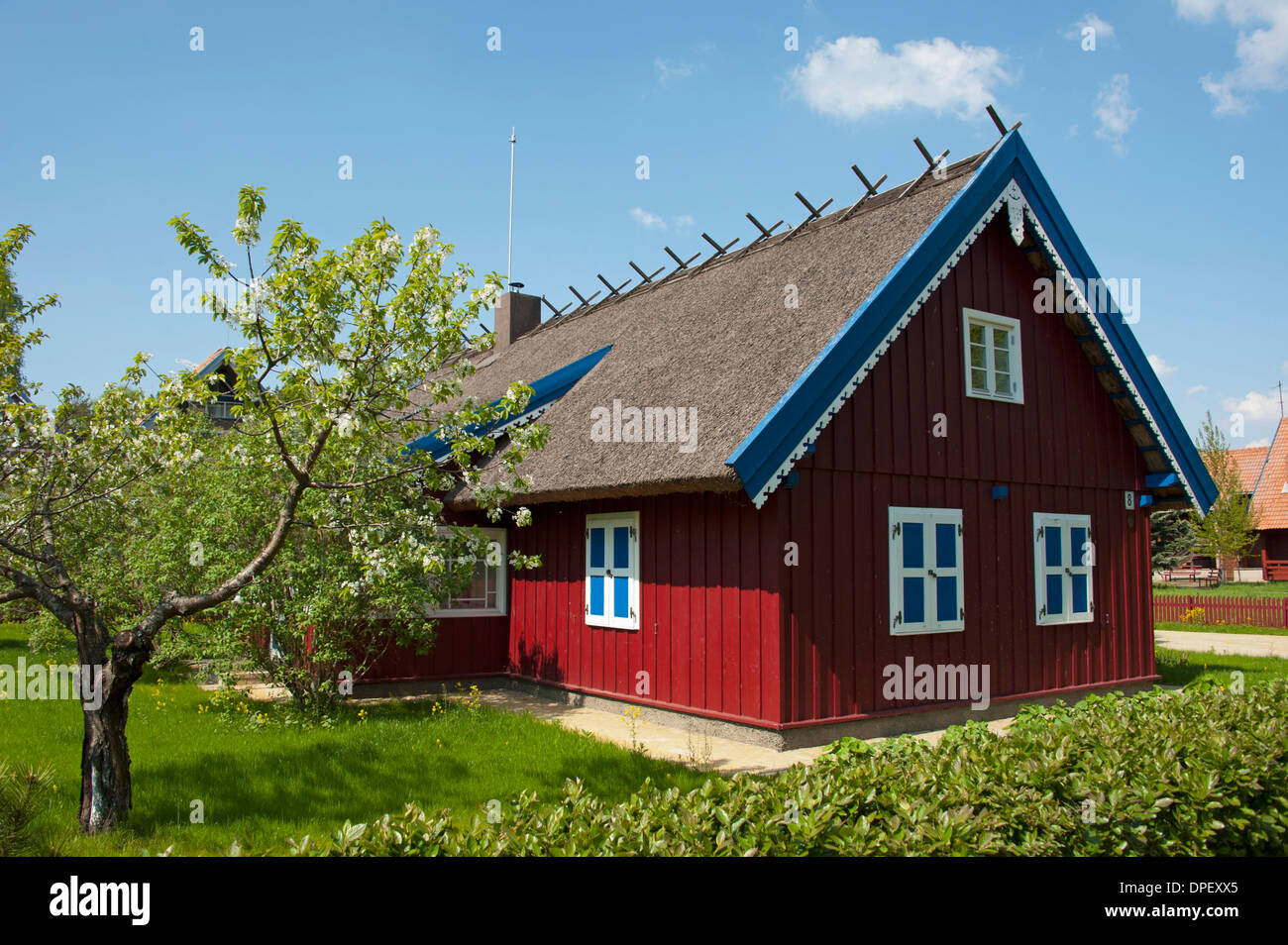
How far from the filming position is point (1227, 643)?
827 inches

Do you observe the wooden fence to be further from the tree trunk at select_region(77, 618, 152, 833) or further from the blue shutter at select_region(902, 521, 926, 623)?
the tree trunk at select_region(77, 618, 152, 833)

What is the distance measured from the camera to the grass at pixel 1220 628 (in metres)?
24.5

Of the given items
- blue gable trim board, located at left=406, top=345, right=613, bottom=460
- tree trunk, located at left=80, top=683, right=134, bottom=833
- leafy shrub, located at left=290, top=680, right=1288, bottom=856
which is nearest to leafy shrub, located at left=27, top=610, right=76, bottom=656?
blue gable trim board, located at left=406, top=345, right=613, bottom=460

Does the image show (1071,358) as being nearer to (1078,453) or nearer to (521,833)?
(1078,453)

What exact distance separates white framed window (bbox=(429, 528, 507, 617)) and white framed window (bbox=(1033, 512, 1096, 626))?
790cm

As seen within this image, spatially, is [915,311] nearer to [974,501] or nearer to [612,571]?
[974,501]

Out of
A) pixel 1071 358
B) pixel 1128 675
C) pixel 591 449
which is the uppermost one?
pixel 1071 358

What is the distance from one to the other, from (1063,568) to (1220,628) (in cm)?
1673

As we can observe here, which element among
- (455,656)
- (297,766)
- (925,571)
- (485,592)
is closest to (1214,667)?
(925,571)

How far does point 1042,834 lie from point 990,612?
301 inches

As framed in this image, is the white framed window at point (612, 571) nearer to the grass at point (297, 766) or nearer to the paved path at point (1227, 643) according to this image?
the grass at point (297, 766)
